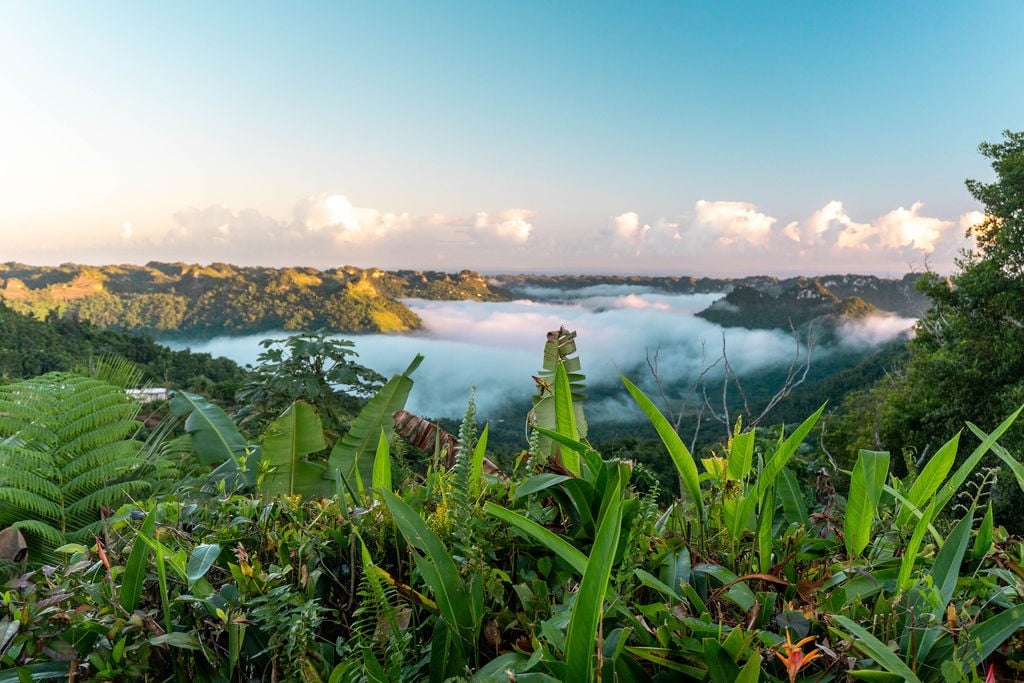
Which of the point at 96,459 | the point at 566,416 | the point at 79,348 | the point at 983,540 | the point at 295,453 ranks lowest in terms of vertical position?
the point at 79,348

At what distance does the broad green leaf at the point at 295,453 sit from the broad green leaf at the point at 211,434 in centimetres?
52

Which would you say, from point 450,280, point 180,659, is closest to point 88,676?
point 180,659

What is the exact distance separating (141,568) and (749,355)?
40.6 metres

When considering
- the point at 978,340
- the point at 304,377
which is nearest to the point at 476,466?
the point at 304,377

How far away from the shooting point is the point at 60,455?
1995mm

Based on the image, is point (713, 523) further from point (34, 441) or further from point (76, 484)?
point (34, 441)

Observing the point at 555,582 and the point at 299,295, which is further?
the point at 299,295

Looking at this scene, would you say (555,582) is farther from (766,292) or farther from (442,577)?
(766,292)

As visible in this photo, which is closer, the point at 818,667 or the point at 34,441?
the point at 818,667

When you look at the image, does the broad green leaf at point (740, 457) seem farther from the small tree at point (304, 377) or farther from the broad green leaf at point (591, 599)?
the small tree at point (304, 377)

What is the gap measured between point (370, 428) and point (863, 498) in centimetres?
115

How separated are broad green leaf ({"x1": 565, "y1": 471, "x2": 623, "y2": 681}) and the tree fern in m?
1.68

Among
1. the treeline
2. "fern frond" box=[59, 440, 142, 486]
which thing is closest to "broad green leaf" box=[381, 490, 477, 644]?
"fern frond" box=[59, 440, 142, 486]

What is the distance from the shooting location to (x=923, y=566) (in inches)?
29.4
